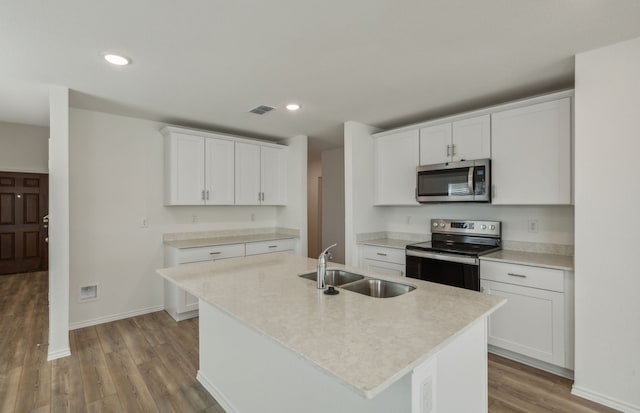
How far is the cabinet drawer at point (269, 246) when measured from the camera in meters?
4.03

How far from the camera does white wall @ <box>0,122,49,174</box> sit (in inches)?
183

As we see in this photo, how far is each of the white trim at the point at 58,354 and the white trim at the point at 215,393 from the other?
4.39 feet

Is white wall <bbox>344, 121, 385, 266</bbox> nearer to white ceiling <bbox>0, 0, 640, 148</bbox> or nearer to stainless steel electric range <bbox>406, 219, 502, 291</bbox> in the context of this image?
white ceiling <bbox>0, 0, 640, 148</bbox>

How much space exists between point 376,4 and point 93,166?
339cm

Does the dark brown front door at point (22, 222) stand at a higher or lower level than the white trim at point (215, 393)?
higher

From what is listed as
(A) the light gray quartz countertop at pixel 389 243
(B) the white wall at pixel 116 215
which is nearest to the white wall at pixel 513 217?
(A) the light gray quartz countertop at pixel 389 243

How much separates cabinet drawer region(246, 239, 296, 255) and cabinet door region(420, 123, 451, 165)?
2118 millimetres

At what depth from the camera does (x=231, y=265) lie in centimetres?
240

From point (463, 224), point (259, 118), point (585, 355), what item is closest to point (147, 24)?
point (259, 118)

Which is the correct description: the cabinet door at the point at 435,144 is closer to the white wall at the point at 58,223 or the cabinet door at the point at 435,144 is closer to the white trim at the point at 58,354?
the white wall at the point at 58,223

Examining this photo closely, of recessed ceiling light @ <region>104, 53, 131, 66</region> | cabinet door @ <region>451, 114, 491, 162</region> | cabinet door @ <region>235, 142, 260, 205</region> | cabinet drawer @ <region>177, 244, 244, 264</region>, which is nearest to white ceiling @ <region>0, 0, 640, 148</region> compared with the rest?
recessed ceiling light @ <region>104, 53, 131, 66</region>

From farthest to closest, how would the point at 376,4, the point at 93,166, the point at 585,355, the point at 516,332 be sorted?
the point at 93,166 → the point at 516,332 → the point at 585,355 → the point at 376,4

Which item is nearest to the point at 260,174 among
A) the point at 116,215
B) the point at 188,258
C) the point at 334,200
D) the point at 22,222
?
the point at 188,258

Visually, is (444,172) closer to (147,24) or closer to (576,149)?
(576,149)
